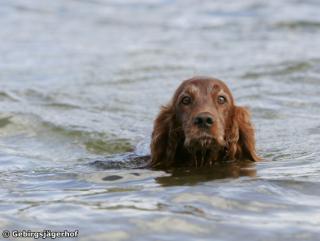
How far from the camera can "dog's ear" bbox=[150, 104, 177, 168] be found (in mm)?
7844

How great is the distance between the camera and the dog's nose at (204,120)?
7.16 metres

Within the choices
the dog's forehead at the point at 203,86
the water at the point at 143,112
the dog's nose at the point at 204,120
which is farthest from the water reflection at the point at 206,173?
the dog's forehead at the point at 203,86

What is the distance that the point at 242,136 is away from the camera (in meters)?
7.99

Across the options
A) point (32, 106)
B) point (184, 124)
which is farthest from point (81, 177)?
point (32, 106)

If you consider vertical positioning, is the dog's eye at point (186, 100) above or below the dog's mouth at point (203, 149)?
above

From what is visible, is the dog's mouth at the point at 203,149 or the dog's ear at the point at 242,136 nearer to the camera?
the dog's mouth at the point at 203,149

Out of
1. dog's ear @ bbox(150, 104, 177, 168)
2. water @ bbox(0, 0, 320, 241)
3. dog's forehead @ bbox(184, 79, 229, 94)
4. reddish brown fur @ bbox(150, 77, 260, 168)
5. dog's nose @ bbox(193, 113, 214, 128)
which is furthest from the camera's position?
dog's ear @ bbox(150, 104, 177, 168)

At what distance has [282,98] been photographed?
40.4 ft

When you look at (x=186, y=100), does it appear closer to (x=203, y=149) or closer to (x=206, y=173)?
(x=203, y=149)

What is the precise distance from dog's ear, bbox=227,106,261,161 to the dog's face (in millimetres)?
109

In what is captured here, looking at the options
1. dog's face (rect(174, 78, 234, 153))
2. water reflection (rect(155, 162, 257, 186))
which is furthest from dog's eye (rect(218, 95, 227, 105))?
water reflection (rect(155, 162, 257, 186))

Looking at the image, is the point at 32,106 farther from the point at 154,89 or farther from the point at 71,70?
the point at 71,70

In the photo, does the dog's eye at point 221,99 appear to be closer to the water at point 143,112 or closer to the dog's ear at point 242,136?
the dog's ear at point 242,136

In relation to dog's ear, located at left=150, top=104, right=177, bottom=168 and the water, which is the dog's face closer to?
dog's ear, located at left=150, top=104, right=177, bottom=168
